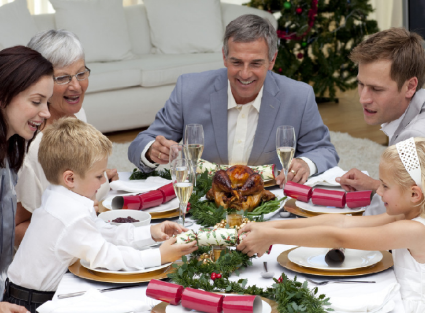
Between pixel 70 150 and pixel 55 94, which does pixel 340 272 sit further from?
pixel 55 94

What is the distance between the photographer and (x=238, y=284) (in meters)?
1.42

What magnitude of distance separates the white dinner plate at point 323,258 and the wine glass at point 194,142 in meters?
0.65

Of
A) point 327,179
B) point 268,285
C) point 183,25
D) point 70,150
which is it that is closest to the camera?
point 268,285

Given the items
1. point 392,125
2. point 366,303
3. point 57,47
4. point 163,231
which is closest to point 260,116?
point 392,125

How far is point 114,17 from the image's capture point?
6379 millimetres

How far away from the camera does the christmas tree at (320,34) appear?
22.8 ft

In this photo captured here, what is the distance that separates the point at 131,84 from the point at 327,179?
394 centimetres

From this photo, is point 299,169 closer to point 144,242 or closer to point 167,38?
point 144,242

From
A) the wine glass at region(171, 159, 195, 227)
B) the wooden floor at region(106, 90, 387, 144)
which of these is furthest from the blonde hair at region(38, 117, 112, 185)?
the wooden floor at region(106, 90, 387, 144)

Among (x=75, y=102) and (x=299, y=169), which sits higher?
(x=75, y=102)

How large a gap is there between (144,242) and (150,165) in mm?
827

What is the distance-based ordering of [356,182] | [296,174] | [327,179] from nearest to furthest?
[356,182] < [296,174] < [327,179]

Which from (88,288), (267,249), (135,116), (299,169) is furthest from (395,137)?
(135,116)

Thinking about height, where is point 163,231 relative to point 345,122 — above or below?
above
